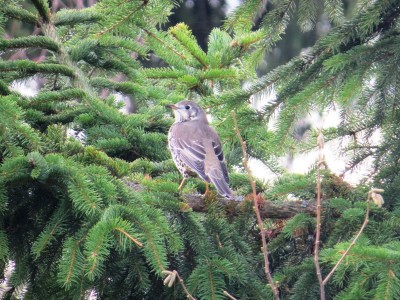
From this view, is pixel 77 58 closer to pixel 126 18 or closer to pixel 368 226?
pixel 126 18

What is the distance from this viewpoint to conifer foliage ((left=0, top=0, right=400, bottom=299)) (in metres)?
3.33

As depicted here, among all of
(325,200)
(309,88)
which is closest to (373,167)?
(325,200)

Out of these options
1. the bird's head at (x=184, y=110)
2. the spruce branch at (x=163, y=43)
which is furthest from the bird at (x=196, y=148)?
the spruce branch at (x=163, y=43)

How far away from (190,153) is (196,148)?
0.25m

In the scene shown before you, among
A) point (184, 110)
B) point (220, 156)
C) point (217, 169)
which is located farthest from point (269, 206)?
point (184, 110)

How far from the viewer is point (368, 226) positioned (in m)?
3.68

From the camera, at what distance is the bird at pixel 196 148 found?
4.63 metres

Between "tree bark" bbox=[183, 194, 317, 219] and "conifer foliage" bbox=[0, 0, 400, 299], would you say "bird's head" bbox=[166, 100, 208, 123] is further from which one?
"tree bark" bbox=[183, 194, 317, 219]

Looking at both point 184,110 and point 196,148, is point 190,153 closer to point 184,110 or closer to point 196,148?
point 196,148

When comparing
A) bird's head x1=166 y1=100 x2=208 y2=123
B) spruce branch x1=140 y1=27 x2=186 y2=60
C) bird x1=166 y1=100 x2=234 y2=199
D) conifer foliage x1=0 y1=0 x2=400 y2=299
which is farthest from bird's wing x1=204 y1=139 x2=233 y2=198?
spruce branch x1=140 y1=27 x2=186 y2=60

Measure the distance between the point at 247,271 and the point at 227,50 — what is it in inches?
84.6

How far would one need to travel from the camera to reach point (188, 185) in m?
4.38

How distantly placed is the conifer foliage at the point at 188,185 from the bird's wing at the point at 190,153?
88 millimetres

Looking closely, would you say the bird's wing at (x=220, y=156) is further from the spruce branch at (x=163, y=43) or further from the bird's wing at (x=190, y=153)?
the spruce branch at (x=163, y=43)
